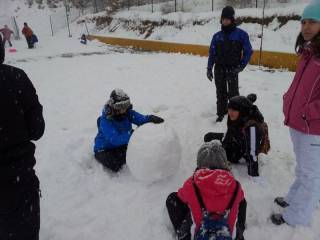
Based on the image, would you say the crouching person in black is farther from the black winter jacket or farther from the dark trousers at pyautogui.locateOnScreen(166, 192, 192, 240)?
the black winter jacket

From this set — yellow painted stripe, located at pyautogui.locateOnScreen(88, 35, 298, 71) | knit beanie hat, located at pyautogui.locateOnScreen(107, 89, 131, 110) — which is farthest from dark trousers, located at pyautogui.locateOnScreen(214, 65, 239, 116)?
yellow painted stripe, located at pyautogui.locateOnScreen(88, 35, 298, 71)

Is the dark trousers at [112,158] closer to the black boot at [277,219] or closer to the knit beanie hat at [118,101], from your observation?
the knit beanie hat at [118,101]

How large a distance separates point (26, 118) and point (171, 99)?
486 cm

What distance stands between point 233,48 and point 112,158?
→ 8.10 feet

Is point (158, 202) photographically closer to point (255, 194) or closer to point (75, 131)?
point (255, 194)

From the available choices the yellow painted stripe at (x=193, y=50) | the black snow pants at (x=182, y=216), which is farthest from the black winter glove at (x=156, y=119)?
the yellow painted stripe at (x=193, y=50)

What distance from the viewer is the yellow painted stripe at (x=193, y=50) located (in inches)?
352

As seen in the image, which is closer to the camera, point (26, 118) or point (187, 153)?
point (26, 118)

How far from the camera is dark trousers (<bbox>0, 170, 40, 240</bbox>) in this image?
187 cm

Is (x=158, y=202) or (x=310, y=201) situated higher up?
(x=310, y=201)

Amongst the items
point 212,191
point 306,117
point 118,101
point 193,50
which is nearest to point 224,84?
point 118,101

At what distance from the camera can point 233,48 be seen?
15.6 feet

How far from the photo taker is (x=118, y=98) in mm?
3666

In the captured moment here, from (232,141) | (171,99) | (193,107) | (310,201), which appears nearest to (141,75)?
(171,99)
